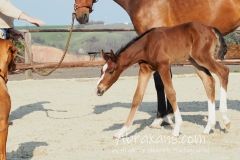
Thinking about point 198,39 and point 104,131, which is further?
point 104,131

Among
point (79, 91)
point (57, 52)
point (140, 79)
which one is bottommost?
point (57, 52)

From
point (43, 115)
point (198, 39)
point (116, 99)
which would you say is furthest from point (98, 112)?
point (198, 39)

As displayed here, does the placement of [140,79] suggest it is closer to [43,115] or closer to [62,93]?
[43,115]

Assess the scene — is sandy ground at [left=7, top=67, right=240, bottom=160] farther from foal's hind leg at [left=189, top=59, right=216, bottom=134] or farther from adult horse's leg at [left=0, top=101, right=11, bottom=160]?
adult horse's leg at [left=0, top=101, right=11, bottom=160]

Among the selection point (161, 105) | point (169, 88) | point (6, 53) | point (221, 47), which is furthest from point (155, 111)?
point (6, 53)

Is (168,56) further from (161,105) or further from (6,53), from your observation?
(6,53)

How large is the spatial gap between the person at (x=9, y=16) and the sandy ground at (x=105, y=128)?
142cm

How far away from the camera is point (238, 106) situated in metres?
9.48

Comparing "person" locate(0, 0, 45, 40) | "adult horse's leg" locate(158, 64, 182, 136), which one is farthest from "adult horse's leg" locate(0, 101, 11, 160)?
"adult horse's leg" locate(158, 64, 182, 136)

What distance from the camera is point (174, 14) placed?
309 inches

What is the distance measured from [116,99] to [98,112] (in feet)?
5.27

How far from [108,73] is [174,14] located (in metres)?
1.72

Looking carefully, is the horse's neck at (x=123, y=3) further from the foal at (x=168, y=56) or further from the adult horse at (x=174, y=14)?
the foal at (x=168, y=56)

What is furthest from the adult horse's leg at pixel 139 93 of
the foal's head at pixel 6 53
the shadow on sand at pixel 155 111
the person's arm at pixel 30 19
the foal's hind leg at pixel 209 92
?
the foal's head at pixel 6 53
